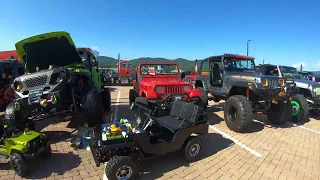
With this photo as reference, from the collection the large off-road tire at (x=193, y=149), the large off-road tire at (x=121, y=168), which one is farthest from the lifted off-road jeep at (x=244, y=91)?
the large off-road tire at (x=121, y=168)

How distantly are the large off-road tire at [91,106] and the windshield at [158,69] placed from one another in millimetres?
2795

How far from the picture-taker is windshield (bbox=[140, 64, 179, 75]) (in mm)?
8016

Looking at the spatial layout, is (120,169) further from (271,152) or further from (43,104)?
(271,152)

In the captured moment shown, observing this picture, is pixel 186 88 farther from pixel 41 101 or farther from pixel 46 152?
pixel 46 152

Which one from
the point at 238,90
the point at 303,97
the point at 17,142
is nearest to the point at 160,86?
the point at 238,90

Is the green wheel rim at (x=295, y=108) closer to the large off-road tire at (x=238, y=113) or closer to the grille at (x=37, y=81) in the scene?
the large off-road tire at (x=238, y=113)

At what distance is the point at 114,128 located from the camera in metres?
3.68

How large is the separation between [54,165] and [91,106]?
1641 millimetres

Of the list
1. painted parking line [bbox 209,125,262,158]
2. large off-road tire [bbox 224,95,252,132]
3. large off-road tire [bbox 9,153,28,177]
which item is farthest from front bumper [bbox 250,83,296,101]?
large off-road tire [bbox 9,153,28,177]

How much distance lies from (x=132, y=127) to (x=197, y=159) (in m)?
1.49

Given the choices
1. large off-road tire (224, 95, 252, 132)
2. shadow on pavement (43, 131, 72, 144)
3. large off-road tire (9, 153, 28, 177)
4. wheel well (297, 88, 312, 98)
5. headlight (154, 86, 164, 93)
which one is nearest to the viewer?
large off-road tire (9, 153, 28, 177)

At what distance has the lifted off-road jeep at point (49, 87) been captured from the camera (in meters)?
4.85

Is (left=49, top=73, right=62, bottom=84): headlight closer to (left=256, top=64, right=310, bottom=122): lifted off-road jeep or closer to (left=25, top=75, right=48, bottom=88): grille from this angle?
(left=25, top=75, right=48, bottom=88): grille

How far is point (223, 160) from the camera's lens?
4547 mm
